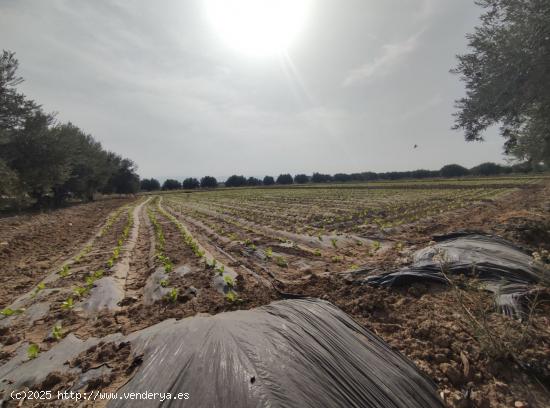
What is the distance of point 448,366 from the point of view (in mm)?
2559

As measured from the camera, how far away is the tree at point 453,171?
75.6 meters

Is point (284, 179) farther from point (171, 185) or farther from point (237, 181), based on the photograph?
point (171, 185)

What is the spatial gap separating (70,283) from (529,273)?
8709 millimetres

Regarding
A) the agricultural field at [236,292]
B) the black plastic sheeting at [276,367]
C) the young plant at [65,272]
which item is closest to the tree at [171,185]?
the agricultural field at [236,292]

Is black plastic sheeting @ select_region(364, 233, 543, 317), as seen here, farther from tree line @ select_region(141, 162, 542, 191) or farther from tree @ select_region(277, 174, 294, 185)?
tree @ select_region(277, 174, 294, 185)

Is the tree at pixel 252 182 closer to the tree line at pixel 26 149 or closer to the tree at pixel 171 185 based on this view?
the tree at pixel 171 185

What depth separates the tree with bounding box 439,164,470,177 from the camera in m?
75.6

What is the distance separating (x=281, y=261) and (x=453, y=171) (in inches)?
3470

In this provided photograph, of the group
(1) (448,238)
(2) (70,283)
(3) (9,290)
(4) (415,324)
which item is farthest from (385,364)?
(3) (9,290)

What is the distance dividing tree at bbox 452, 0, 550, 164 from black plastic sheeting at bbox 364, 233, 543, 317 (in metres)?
5.21

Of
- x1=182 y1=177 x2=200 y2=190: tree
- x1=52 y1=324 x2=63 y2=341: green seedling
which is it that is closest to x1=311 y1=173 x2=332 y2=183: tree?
x1=182 y1=177 x2=200 y2=190: tree

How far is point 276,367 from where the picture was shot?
2.17 meters

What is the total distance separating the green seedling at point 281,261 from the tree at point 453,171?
8606 cm

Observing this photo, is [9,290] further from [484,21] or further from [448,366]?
[484,21]
